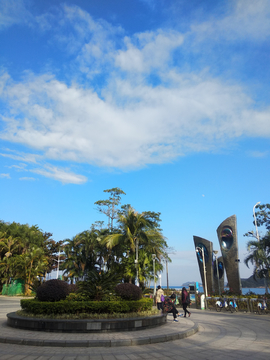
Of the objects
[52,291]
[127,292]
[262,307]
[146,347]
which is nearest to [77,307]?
[52,291]

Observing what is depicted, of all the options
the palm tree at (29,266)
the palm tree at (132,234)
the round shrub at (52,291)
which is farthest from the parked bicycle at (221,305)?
the palm tree at (29,266)

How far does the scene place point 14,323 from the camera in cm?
916

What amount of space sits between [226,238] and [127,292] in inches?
975

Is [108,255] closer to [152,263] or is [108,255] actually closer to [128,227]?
[152,263]

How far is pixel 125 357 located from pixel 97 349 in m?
1.10

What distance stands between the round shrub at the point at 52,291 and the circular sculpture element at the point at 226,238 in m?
26.1

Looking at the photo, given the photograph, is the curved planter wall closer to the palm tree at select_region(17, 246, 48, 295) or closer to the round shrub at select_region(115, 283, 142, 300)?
the round shrub at select_region(115, 283, 142, 300)

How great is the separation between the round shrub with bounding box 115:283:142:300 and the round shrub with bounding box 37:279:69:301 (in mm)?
2146

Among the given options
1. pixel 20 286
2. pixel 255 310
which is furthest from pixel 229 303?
pixel 20 286

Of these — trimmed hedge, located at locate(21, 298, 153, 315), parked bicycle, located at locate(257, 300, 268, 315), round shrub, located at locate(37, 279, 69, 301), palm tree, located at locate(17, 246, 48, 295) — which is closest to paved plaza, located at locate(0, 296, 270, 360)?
trimmed hedge, located at locate(21, 298, 153, 315)

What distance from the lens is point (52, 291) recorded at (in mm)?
10172

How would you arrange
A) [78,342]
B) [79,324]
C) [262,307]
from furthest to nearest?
1. [262,307]
2. [79,324]
3. [78,342]

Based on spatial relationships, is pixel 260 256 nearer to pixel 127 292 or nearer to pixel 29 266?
pixel 127 292

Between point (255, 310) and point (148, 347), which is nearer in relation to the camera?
point (148, 347)
